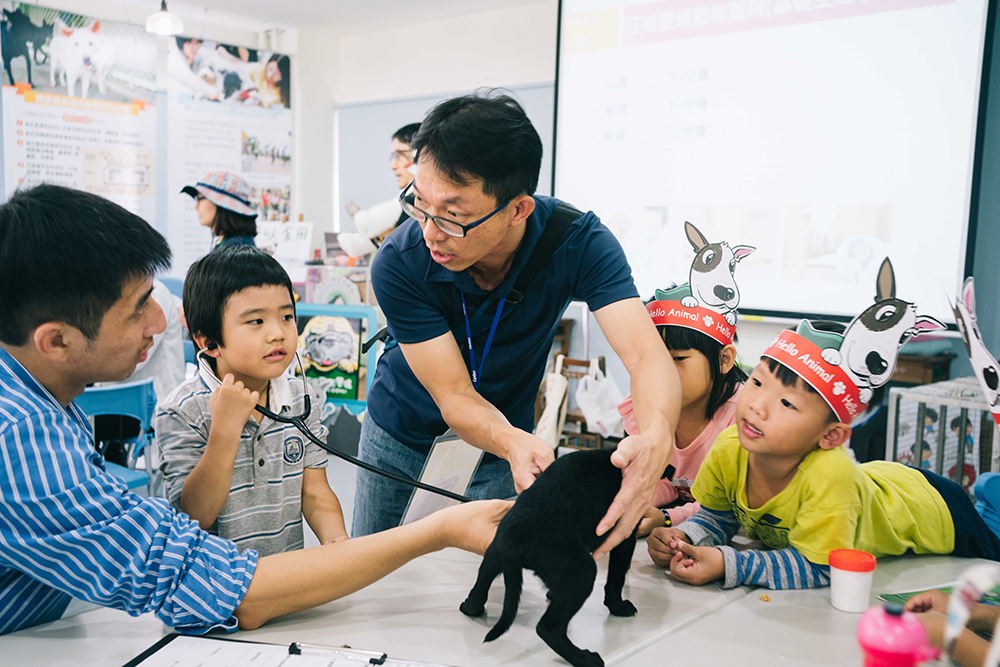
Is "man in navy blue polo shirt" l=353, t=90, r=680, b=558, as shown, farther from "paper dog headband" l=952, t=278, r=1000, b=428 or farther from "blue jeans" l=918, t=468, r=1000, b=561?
"blue jeans" l=918, t=468, r=1000, b=561

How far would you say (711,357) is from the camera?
1.58m

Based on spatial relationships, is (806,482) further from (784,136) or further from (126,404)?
(784,136)

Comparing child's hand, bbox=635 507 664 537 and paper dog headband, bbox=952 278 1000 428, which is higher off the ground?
paper dog headband, bbox=952 278 1000 428

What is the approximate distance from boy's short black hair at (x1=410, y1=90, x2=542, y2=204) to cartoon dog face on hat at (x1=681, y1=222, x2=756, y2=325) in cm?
50

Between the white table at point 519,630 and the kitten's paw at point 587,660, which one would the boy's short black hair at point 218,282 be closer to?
the white table at point 519,630

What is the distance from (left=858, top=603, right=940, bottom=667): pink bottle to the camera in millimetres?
454

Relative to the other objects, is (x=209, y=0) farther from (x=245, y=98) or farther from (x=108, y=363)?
(x=108, y=363)

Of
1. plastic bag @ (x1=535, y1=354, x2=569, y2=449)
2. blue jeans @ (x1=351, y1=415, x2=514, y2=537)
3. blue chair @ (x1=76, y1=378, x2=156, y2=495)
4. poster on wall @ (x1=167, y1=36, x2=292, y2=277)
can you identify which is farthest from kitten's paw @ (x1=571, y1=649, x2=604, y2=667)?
poster on wall @ (x1=167, y1=36, x2=292, y2=277)

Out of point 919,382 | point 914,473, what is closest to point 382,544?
point 914,473

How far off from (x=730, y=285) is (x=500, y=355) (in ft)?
1.77

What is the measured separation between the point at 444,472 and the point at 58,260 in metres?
0.83

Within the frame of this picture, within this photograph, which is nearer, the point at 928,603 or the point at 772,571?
the point at 928,603

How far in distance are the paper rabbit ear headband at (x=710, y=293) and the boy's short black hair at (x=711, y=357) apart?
15mm

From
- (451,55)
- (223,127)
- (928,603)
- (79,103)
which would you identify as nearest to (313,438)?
(928,603)
